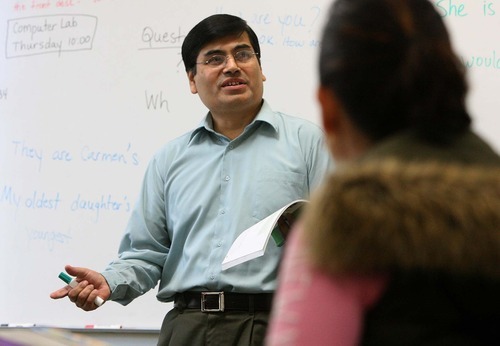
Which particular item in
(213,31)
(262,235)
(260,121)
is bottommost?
(262,235)

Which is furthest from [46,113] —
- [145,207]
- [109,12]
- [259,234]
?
[259,234]

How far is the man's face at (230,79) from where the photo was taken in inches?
93.6

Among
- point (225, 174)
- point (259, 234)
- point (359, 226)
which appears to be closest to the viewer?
point (359, 226)

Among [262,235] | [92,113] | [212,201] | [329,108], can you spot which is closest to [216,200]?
[212,201]

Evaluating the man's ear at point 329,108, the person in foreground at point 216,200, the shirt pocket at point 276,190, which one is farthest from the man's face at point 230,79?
the man's ear at point 329,108

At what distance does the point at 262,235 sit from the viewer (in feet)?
6.27

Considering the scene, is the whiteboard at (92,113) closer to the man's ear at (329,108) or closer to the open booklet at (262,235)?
the open booklet at (262,235)

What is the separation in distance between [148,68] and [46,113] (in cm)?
44

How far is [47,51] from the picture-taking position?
3289 mm

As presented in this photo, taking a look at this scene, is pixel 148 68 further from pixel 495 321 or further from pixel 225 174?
pixel 495 321

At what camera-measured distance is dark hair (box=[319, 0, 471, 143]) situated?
0.90 m

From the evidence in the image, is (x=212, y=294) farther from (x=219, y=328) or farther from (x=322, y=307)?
(x=322, y=307)

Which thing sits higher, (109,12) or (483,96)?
(109,12)

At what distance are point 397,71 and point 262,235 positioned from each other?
104 cm
